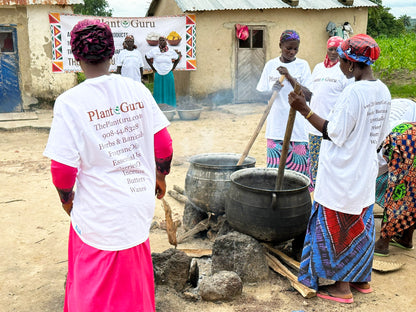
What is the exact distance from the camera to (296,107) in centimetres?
298

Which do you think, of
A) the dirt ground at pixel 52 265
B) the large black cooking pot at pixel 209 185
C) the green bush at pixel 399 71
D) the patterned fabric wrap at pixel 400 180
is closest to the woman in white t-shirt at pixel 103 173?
the dirt ground at pixel 52 265

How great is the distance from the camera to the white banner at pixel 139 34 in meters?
10.8

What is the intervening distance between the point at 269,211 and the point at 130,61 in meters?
8.25

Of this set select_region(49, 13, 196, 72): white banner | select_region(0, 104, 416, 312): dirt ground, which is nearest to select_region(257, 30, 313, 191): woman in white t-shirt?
select_region(0, 104, 416, 312): dirt ground

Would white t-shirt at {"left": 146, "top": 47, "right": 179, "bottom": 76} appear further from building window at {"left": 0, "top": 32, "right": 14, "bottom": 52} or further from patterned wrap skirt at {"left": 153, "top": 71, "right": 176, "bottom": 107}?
building window at {"left": 0, "top": 32, "right": 14, "bottom": 52}

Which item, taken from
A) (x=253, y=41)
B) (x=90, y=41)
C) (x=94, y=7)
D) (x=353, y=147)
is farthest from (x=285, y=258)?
(x=94, y=7)

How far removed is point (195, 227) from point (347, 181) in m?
1.73

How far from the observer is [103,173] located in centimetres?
198

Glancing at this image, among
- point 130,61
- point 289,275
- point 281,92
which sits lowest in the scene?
point 289,275

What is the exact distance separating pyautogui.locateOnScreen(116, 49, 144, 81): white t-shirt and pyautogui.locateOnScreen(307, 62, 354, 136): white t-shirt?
6.80 metres

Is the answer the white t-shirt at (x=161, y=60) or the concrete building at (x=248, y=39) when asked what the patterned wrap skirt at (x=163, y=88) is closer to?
the white t-shirt at (x=161, y=60)

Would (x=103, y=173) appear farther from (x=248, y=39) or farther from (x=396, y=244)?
(x=248, y=39)

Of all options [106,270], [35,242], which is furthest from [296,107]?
[35,242]

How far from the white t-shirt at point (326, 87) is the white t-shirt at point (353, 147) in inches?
63.7
